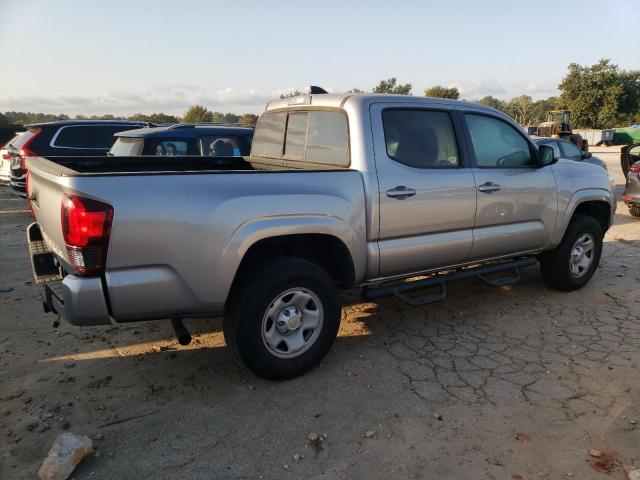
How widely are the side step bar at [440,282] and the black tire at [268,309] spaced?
48 centimetres

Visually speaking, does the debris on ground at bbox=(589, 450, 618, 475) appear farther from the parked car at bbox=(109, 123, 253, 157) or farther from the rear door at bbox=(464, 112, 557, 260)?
the parked car at bbox=(109, 123, 253, 157)

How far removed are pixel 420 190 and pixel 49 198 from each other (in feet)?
8.43

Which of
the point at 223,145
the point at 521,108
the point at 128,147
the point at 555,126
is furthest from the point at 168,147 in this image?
the point at 521,108

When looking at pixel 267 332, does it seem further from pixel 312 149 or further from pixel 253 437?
pixel 312 149

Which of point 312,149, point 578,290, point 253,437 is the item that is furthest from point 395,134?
point 578,290

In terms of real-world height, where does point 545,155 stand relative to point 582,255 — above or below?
above

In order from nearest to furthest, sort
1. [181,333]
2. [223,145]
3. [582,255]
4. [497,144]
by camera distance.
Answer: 1. [181,333]
2. [497,144]
3. [582,255]
4. [223,145]

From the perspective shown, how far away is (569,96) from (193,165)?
172ft

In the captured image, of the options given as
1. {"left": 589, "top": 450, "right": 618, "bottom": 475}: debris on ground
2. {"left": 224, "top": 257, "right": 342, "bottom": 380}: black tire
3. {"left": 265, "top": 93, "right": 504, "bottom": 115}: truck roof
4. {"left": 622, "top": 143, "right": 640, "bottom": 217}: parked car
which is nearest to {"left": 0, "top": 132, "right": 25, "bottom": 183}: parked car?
{"left": 265, "top": 93, "right": 504, "bottom": 115}: truck roof

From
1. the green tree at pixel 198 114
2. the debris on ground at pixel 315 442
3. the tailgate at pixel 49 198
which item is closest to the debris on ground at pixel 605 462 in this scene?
the debris on ground at pixel 315 442

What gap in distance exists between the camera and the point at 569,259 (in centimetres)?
499

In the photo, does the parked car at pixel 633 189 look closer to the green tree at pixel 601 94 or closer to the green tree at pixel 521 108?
the green tree at pixel 601 94

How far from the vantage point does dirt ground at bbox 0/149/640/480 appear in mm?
2529

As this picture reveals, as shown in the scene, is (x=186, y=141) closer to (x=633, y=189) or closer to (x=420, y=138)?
(x=420, y=138)
